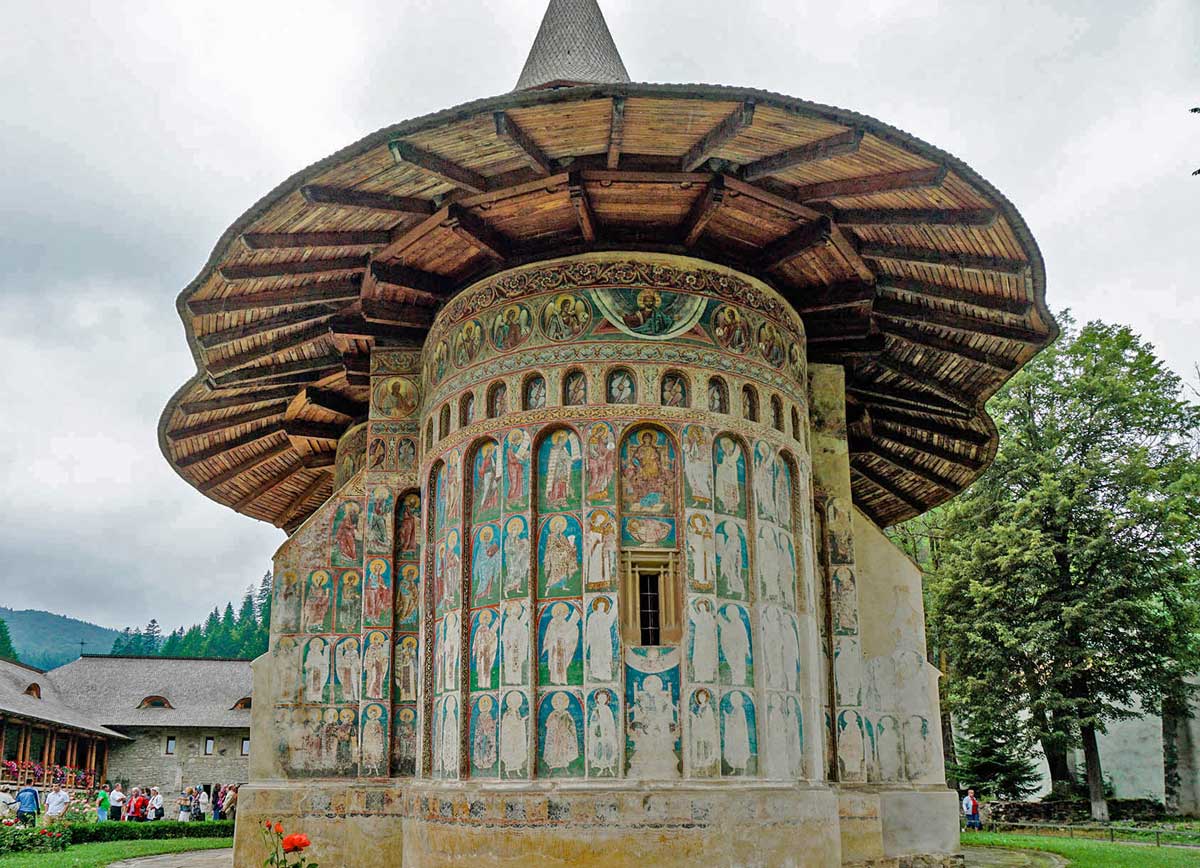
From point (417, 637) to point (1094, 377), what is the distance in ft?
90.7

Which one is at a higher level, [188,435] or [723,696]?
[188,435]

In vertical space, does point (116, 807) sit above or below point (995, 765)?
below

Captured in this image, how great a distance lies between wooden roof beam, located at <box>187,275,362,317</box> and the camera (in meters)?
14.0

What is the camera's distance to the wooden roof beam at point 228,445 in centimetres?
1992

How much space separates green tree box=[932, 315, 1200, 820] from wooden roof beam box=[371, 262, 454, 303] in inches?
967

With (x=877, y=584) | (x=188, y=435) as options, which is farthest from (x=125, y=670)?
(x=877, y=584)

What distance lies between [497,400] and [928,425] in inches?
350

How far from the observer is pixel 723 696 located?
11.6 meters

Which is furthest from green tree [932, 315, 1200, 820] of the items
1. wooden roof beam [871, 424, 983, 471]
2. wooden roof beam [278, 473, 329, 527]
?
wooden roof beam [278, 473, 329, 527]

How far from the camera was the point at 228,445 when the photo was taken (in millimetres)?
20156

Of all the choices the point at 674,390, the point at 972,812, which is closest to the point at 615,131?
the point at 674,390

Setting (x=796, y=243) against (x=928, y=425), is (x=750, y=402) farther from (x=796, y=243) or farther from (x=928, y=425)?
(x=928, y=425)

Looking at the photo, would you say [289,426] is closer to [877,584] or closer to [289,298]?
[289,298]

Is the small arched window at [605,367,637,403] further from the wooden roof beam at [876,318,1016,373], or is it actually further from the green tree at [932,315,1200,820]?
the green tree at [932,315,1200,820]
